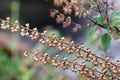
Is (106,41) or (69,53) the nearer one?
(69,53)

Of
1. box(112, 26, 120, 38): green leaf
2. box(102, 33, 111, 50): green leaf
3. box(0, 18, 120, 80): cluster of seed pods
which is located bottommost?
box(0, 18, 120, 80): cluster of seed pods

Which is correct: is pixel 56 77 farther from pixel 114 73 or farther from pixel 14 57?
pixel 114 73

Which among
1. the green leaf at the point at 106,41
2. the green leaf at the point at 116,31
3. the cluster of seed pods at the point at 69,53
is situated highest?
the green leaf at the point at 116,31

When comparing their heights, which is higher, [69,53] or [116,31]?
[116,31]

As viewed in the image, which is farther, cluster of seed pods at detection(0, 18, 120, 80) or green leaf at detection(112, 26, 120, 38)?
green leaf at detection(112, 26, 120, 38)

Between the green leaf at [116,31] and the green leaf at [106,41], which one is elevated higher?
the green leaf at [116,31]

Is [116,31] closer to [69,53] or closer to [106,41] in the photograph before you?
[106,41]

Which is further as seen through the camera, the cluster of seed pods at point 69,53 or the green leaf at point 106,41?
the green leaf at point 106,41

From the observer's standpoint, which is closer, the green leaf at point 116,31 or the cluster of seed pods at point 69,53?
the cluster of seed pods at point 69,53

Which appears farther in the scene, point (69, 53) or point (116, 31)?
point (116, 31)

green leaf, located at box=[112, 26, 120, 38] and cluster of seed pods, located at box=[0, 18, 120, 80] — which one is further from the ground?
green leaf, located at box=[112, 26, 120, 38]

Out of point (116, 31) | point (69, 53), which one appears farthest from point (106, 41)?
point (69, 53)
